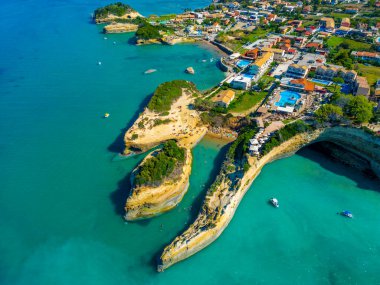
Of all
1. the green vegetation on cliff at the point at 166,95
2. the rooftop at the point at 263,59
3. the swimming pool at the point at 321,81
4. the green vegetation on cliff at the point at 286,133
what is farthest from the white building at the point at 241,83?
the green vegetation on cliff at the point at 286,133

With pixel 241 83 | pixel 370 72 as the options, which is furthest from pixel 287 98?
pixel 370 72

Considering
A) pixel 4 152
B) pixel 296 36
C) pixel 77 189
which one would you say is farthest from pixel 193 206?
pixel 296 36

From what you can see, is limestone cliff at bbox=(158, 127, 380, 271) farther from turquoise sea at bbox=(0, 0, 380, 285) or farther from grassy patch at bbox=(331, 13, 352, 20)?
grassy patch at bbox=(331, 13, 352, 20)

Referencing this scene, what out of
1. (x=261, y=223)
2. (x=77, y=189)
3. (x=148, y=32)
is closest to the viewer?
(x=261, y=223)

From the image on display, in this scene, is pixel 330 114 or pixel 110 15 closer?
pixel 330 114

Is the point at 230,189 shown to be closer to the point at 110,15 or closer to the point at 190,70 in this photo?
the point at 190,70

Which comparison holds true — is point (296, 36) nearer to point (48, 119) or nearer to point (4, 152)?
point (48, 119)

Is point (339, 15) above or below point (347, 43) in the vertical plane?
above

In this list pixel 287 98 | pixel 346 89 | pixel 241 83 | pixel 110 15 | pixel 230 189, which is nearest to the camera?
pixel 230 189

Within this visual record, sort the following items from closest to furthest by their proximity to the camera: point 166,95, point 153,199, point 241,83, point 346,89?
point 153,199, point 346,89, point 166,95, point 241,83
